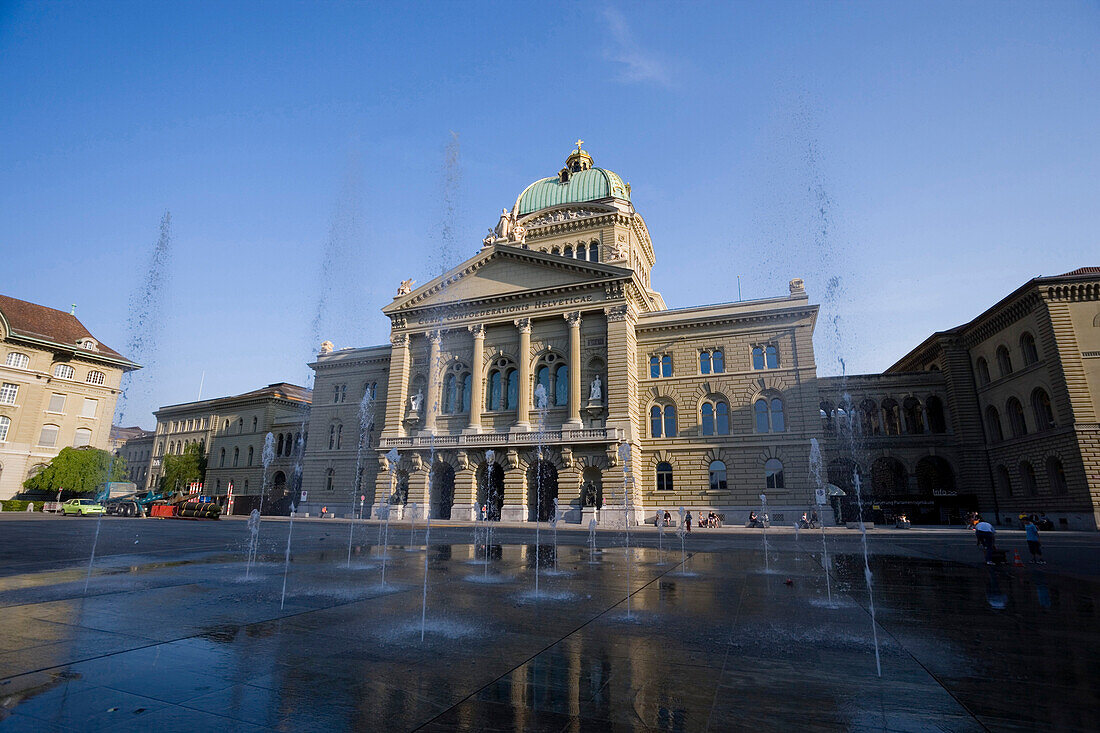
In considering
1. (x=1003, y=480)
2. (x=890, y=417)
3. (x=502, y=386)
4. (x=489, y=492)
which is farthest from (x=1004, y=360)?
(x=489, y=492)

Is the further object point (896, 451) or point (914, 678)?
point (896, 451)

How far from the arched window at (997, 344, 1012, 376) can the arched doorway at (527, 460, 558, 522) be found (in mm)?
30882

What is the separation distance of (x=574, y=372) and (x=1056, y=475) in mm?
29091

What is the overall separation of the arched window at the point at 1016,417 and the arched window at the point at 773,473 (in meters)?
15.1

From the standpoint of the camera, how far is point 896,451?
40.2 metres

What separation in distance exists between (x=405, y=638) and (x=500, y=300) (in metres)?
36.1

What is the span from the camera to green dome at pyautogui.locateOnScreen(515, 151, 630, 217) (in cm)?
5062

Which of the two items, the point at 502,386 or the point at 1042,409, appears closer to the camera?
the point at 1042,409

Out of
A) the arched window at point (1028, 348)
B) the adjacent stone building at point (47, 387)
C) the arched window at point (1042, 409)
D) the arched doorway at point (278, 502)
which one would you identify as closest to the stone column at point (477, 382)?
the arched doorway at point (278, 502)

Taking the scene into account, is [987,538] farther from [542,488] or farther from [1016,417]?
[1016,417]

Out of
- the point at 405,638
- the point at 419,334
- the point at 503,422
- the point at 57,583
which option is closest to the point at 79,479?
the point at 419,334

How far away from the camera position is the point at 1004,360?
3591 cm

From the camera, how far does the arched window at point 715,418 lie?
122 ft

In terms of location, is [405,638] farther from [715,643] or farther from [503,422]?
[503,422]
